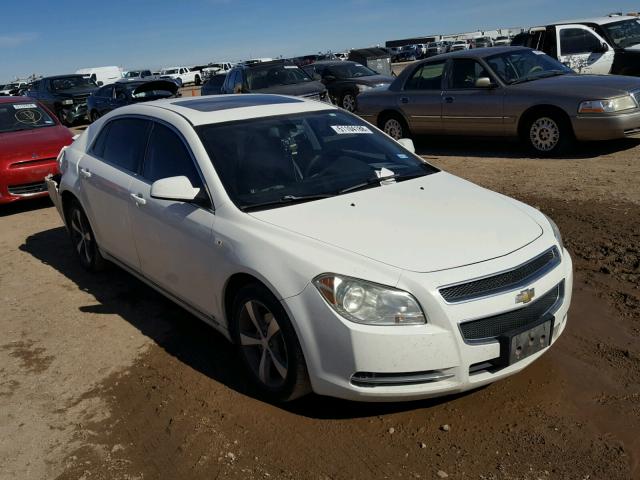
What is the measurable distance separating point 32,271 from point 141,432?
3.62 meters

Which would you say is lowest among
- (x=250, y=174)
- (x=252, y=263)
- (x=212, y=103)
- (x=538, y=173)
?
(x=538, y=173)

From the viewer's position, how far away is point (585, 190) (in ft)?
24.5

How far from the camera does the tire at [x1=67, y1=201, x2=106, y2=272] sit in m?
5.79

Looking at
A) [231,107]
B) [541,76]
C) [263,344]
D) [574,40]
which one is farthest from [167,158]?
[574,40]

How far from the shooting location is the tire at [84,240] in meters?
5.79

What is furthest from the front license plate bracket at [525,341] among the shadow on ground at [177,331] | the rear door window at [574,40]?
the rear door window at [574,40]

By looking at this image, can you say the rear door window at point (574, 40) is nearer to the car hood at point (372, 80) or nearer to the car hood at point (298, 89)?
the car hood at point (372, 80)

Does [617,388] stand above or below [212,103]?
below

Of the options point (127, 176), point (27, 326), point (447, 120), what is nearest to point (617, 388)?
point (127, 176)

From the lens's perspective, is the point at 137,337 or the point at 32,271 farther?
the point at 32,271

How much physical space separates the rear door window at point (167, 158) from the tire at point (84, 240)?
4.80 ft

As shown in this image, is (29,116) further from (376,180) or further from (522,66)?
(376,180)

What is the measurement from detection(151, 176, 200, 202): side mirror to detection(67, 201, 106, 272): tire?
2097 mm

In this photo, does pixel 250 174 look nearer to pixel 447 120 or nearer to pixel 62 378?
pixel 62 378
